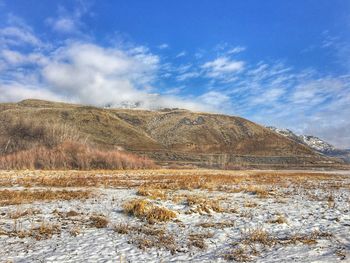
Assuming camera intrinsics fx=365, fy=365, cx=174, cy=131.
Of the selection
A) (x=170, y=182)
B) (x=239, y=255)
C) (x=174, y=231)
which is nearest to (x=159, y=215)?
(x=174, y=231)

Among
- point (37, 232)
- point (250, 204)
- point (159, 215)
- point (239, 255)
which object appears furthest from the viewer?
point (250, 204)

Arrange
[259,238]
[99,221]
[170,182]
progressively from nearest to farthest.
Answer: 1. [259,238]
2. [99,221]
3. [170,182]

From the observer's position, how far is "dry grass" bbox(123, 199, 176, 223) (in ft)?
47.0

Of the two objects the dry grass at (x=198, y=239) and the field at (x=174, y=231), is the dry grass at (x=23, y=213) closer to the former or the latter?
the field at (x=174, y=231)

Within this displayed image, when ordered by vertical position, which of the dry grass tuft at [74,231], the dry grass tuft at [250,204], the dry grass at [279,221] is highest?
the dry grass tuft at [250,204]

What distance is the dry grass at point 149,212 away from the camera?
14312 millimetres

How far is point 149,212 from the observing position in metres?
14.9

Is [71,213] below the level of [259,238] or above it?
above

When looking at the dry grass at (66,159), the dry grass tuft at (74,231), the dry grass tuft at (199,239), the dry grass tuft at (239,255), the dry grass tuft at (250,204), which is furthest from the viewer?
the dry grass at (66,159)

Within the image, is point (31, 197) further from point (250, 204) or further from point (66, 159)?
point (66, 159)

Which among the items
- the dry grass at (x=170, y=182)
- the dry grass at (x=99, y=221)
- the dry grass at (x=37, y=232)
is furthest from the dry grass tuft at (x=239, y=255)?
the dry grass at (x=170, y=182)

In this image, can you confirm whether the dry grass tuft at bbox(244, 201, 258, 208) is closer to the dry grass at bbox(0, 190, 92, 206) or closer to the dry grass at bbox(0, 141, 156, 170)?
the dry grass at bbox(0, 190, 92, 206)

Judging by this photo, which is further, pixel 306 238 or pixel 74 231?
pixel 74 231

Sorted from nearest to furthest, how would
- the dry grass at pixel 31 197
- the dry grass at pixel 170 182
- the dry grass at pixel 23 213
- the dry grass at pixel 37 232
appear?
the dry grass at pixel 37 232
the dry grass at pixel 23 213
the dry grass at pixel 31 197
the dry grass at pixel 170 182
